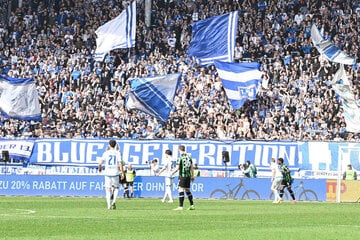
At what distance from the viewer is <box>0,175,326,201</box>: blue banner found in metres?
53.2

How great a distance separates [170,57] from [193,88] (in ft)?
16.4

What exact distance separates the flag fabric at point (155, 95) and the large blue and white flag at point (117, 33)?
5368 mm

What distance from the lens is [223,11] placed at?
66.4m

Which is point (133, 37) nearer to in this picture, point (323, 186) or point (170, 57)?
point (170, 57)

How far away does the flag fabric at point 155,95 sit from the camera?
191 ft

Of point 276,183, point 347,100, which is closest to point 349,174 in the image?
point 347,100

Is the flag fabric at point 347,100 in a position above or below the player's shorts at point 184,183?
above

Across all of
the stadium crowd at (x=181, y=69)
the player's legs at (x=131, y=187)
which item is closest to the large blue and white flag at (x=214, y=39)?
the stadium crowd at (x=181, y=69)

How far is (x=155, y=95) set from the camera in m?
58.9

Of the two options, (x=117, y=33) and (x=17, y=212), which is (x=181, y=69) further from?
(x=17, y=212)

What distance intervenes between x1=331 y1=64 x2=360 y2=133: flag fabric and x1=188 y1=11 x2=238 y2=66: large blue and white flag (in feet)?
21.9

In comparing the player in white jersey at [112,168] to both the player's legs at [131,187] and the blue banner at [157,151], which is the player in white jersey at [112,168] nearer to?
the player's legs at [131,187]

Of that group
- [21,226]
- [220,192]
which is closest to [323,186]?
[220,192]

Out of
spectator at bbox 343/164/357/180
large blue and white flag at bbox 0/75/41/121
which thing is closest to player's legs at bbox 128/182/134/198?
large blue and white flag at bbox 0/75/41/121
